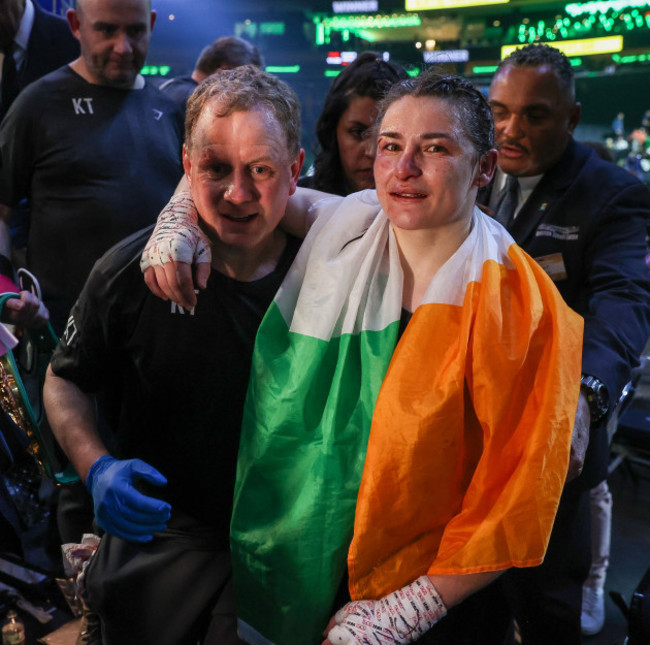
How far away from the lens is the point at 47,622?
2375 mm

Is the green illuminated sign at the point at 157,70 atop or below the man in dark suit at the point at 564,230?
atop

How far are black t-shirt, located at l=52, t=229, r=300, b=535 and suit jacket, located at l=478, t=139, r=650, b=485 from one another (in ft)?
2.68

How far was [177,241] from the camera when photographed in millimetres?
1234

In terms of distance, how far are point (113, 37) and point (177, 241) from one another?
160 centimetres

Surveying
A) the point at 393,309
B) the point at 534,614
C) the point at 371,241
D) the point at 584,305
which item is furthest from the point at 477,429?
the point at 534,614

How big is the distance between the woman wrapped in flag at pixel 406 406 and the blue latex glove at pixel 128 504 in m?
0.15

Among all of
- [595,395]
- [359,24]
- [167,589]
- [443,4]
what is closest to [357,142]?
[595,395]

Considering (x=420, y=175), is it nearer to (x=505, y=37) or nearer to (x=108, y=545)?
(x=108, y=545)

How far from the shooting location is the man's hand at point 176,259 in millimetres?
1221

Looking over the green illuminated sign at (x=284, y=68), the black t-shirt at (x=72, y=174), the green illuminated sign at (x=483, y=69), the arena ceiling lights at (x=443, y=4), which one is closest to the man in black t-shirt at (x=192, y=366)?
the black t-shirt at (x=72, y=174)

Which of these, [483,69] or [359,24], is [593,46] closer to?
[483,69]

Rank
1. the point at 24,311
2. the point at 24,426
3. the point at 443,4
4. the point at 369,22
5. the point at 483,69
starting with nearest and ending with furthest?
the point at 24,426
the point at 24,311
the point at 443,4
the point at 483,69
the point at 369,22

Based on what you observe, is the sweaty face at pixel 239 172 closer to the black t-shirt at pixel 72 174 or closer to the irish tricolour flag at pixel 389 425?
the irish tricolour flag at pixel 389 425

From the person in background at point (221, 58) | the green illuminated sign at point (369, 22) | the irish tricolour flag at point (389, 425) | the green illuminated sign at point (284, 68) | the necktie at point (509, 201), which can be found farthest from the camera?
the green illuminated sign at point (284, 68)
